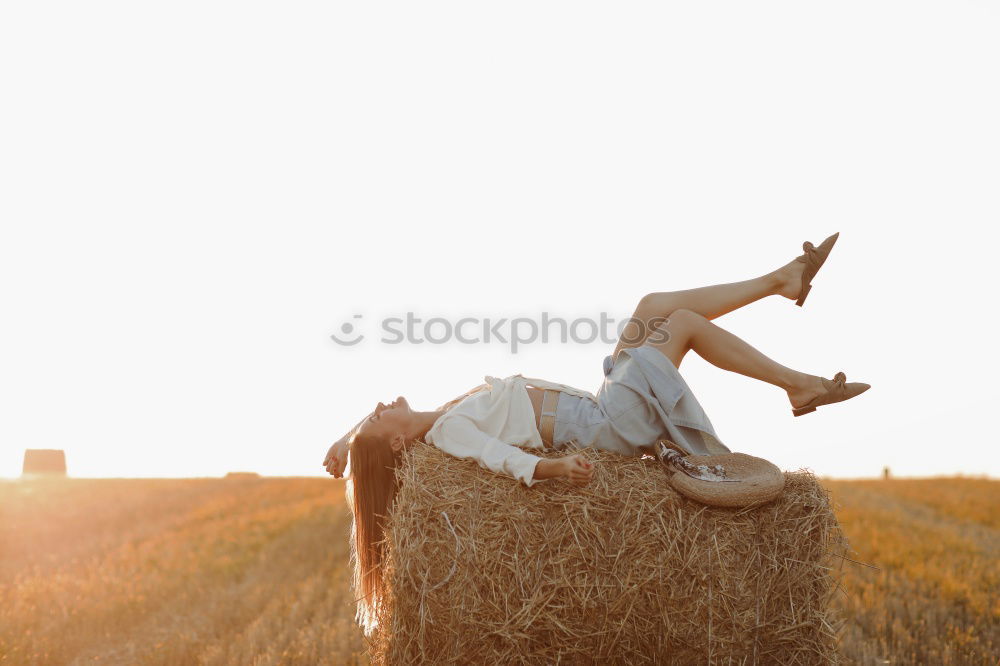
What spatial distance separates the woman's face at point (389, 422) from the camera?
439 cm

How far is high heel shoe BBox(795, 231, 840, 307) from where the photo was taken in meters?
4.57

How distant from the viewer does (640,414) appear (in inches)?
175

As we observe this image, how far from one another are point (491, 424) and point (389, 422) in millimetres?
→ 542

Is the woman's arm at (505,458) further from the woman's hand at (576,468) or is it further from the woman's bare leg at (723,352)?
the woman's bare leg at (723,352)

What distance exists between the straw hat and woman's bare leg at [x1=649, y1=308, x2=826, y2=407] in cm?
44

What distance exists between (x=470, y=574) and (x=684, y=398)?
1.45m

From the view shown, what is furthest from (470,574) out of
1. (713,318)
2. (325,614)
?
(325,614)

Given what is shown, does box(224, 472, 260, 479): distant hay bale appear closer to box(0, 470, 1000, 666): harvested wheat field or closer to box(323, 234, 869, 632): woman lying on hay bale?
box(0, 470, 1000, 666): harvested wheat field

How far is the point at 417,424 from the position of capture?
4445 millimetres

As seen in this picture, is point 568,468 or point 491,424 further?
point 491,424

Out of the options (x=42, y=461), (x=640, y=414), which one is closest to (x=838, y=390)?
(x=640, y=414)

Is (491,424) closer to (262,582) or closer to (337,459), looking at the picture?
(337,459)

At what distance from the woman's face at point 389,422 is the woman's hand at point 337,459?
318 millimetres

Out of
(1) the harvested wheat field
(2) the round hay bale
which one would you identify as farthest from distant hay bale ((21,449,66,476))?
(2) the round hay bale
